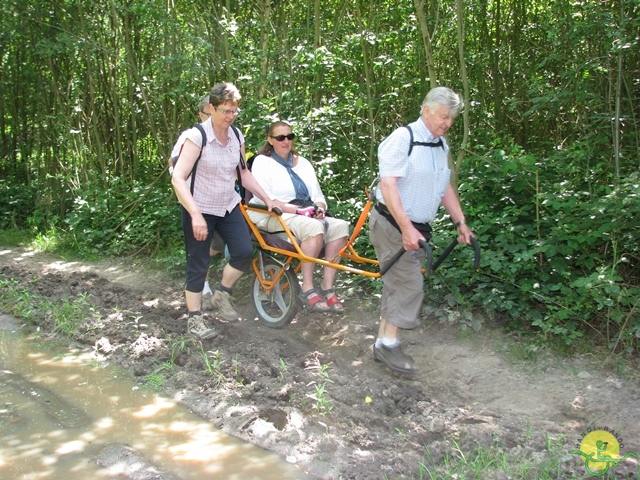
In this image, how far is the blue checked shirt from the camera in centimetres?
400

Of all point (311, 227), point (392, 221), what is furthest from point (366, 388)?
point (311, 227)

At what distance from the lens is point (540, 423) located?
383 cm

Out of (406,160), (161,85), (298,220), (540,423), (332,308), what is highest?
(161,85)

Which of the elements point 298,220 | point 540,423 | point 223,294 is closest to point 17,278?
point 223,294

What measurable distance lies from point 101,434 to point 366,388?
163 cm

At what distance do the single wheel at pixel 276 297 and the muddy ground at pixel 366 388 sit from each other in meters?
0.12

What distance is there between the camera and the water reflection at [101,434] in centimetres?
338

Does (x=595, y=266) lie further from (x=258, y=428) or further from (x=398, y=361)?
(x=258, y=428)

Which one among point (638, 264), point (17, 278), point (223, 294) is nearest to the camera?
point (638, 264)

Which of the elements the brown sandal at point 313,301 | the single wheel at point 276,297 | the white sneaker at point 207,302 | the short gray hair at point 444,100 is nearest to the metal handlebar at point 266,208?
the single wheel at point 276,297

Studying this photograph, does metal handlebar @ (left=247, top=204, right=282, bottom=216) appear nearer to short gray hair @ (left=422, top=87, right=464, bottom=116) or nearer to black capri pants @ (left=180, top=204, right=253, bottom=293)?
black capri pants @ (left=180, top=204, right=253, bottom=293)

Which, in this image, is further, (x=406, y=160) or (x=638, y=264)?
(x=638, y=264)

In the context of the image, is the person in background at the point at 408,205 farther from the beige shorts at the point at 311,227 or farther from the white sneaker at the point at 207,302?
the white sneaker at the point at 207,302

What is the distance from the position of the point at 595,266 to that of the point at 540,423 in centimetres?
155
